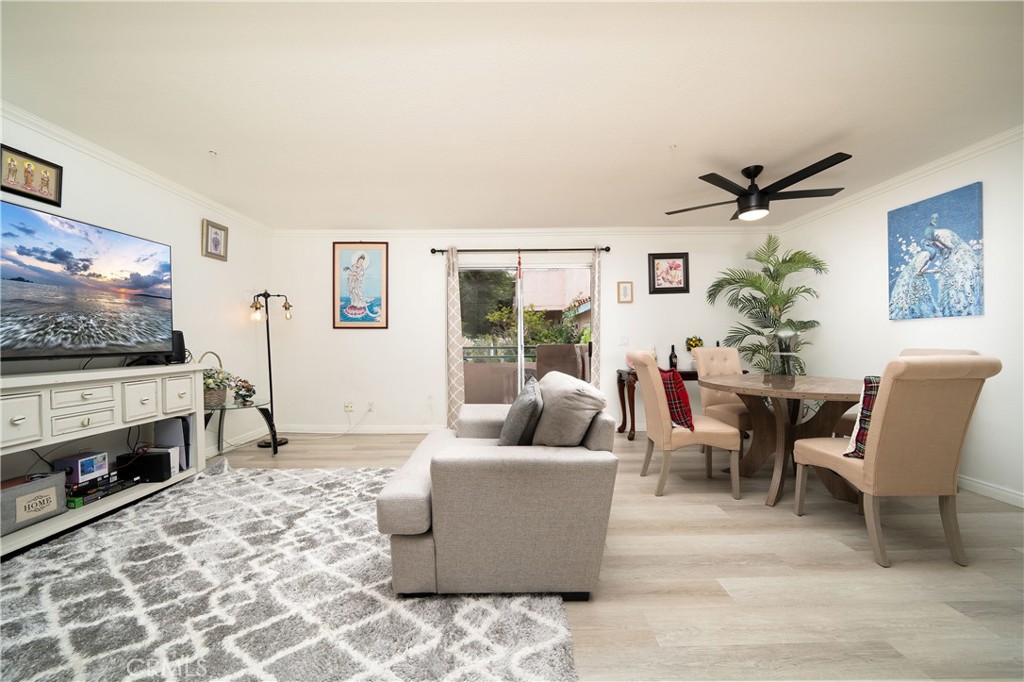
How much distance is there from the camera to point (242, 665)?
1315mm

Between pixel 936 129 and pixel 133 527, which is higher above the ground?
pixel 936 129

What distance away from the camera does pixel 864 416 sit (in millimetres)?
2039

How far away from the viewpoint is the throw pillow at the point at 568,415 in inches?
67.8

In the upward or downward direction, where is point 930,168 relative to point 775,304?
upward

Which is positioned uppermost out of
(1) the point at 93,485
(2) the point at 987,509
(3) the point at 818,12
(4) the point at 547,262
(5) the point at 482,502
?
(3) the point at 818,12

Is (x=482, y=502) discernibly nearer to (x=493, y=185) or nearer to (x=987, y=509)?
(x=493, y=185)

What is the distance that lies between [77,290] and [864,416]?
4.60 metres

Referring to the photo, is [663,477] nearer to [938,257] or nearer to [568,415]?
[568,415]

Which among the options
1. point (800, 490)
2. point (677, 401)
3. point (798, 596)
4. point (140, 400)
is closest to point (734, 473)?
point (800, 490)

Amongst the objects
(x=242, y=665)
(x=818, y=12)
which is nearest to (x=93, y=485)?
(x=242, y=665)

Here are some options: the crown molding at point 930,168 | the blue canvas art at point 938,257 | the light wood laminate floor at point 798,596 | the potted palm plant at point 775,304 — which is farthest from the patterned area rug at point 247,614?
the crown molding at point 930,168

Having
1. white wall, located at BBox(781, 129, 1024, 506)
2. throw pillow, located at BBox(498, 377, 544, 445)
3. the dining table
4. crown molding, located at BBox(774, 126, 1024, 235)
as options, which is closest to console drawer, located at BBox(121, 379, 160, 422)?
throw pillow, located at BBox(498, 377, 544, 445)

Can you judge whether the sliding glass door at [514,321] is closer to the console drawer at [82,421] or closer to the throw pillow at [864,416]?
the throw pillow at [864,416]

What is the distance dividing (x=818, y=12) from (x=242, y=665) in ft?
10.8
